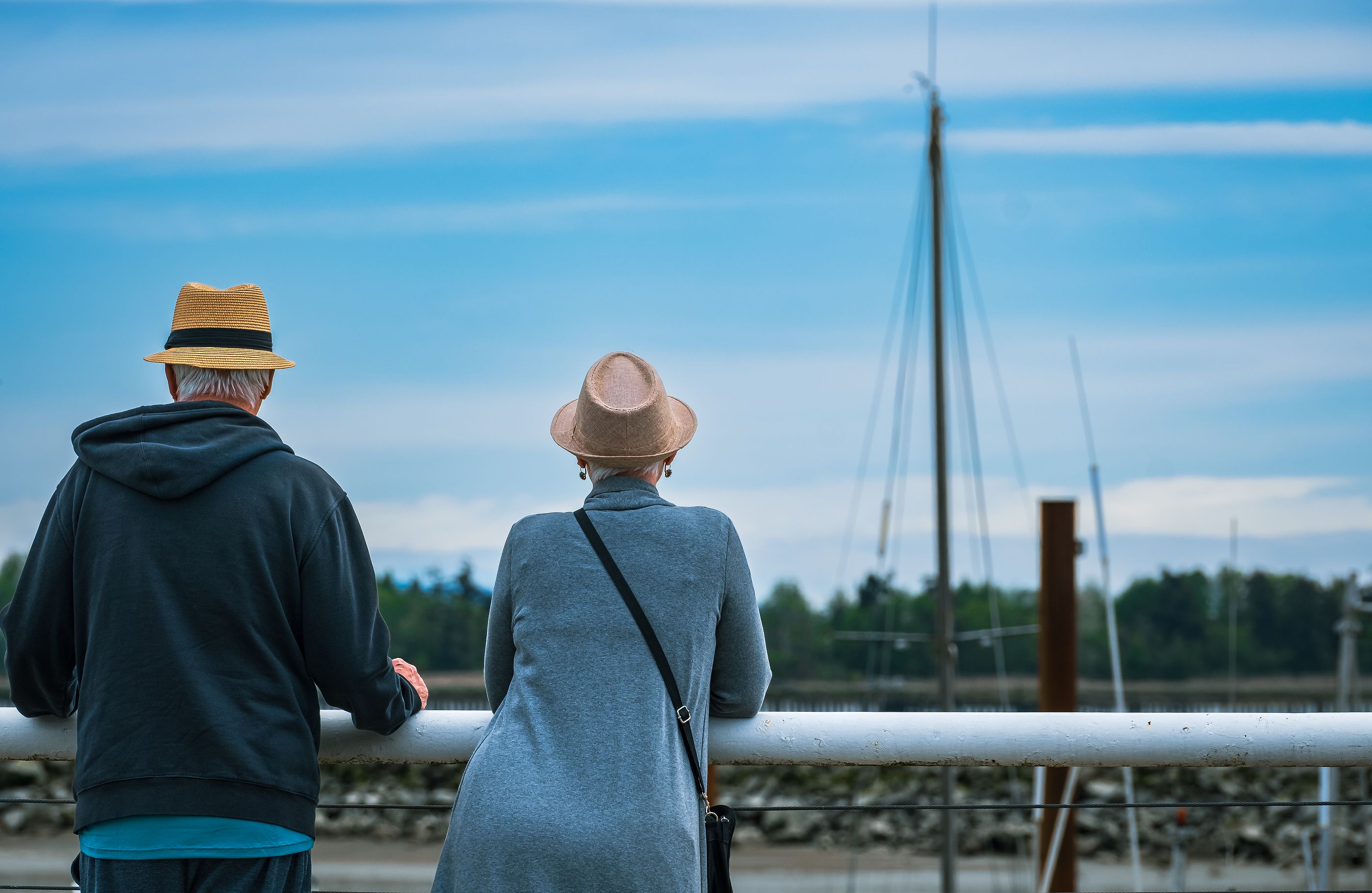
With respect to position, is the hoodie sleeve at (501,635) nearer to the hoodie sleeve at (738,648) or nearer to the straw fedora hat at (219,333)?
the hoodie sleeve at (738,648)

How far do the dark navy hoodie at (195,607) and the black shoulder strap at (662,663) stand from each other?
0.40m

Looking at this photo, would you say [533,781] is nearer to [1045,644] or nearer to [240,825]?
[240,825]

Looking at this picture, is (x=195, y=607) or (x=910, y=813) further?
(x=910, y=813)

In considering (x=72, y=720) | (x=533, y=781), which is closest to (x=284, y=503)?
(x=533, y=781)

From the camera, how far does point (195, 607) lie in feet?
6.38

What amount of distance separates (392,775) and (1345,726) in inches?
1525

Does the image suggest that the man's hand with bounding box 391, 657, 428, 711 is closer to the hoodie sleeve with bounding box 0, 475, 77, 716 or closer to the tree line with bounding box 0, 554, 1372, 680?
the hoodie sleeve with bounding box 0, 475, 77, 716

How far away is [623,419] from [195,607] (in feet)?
2.35

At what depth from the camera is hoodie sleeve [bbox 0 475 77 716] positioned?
6.62 feet

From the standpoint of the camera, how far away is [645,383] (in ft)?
7.41

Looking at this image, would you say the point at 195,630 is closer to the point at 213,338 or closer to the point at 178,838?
the point at 178,838

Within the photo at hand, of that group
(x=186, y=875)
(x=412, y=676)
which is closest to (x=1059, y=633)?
(x=412, y=676)

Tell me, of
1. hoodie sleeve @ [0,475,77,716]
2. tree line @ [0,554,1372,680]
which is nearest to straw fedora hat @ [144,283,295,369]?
hoodie sleeve @ [0,475,77,716]

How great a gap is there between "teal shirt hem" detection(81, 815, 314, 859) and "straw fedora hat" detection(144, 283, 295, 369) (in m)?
0.70
